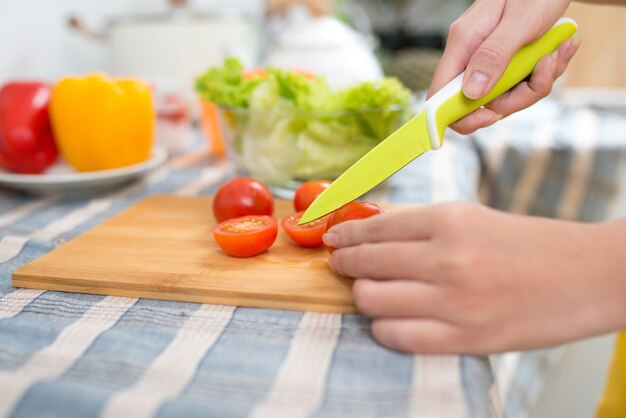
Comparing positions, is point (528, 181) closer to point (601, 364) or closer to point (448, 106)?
point (601, 364)

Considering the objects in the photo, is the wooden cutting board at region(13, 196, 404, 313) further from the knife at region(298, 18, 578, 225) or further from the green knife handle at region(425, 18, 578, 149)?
the green knife handle at region(425, 18, 578, 149)

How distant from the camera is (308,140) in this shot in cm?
97

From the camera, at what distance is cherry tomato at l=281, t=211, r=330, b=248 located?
71 cm

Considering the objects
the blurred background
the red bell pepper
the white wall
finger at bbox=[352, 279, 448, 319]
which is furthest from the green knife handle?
the white wall

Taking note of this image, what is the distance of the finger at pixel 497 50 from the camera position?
0.69 meters

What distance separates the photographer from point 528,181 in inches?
58.7

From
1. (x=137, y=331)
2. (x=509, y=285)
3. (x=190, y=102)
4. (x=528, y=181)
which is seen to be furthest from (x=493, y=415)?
(x=190, y=102)

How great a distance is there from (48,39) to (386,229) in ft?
4.62

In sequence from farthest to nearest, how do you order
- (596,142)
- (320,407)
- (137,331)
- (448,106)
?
(596,142) < (448,106) < (137,331) < (320,407)

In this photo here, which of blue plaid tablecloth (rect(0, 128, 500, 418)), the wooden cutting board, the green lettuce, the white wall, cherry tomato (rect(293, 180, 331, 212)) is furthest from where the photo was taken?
the white wall

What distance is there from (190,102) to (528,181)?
966 mm

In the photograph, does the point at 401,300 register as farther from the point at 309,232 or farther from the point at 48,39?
the point at 48,39

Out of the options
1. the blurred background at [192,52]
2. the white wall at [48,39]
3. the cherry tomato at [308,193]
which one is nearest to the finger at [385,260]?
the cherry tomato at [308,193]

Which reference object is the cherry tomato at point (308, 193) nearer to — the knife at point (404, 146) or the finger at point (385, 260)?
the knife at point (404, 146)
